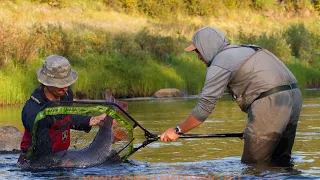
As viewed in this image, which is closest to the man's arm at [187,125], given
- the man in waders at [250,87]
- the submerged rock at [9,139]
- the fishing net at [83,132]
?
the man in waders at [250,87]

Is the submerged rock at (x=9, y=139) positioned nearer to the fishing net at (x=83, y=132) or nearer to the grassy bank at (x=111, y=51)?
the fishing net at (x=83, y=132)

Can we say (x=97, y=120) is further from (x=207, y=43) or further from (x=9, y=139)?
(x=9, y=139)

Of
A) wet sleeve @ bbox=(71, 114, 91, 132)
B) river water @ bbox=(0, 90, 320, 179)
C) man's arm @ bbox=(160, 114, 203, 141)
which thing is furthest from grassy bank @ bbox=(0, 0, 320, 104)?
man's arm @ bbox=(160, 114, 203, 141)

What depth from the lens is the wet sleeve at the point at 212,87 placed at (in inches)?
329

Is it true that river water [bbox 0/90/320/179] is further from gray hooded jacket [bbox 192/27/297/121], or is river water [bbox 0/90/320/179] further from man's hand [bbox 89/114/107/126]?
gray hooded jacket [bbox 192/27/297/121]

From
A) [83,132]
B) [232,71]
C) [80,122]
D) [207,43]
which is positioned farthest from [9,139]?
[232,71]

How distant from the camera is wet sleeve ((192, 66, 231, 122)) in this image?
837cm

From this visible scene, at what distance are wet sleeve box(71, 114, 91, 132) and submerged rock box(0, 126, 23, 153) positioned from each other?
274 centimetres

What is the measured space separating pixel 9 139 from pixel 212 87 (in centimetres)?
490

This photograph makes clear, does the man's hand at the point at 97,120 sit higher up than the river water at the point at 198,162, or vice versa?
the man's hand at the point at 97,120

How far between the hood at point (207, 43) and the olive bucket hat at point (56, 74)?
1.58 m

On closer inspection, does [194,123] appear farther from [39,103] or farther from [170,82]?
[170,82]

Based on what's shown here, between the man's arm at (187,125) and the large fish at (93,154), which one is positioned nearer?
the man's arm at (187,125)

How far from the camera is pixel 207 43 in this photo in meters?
8.51
